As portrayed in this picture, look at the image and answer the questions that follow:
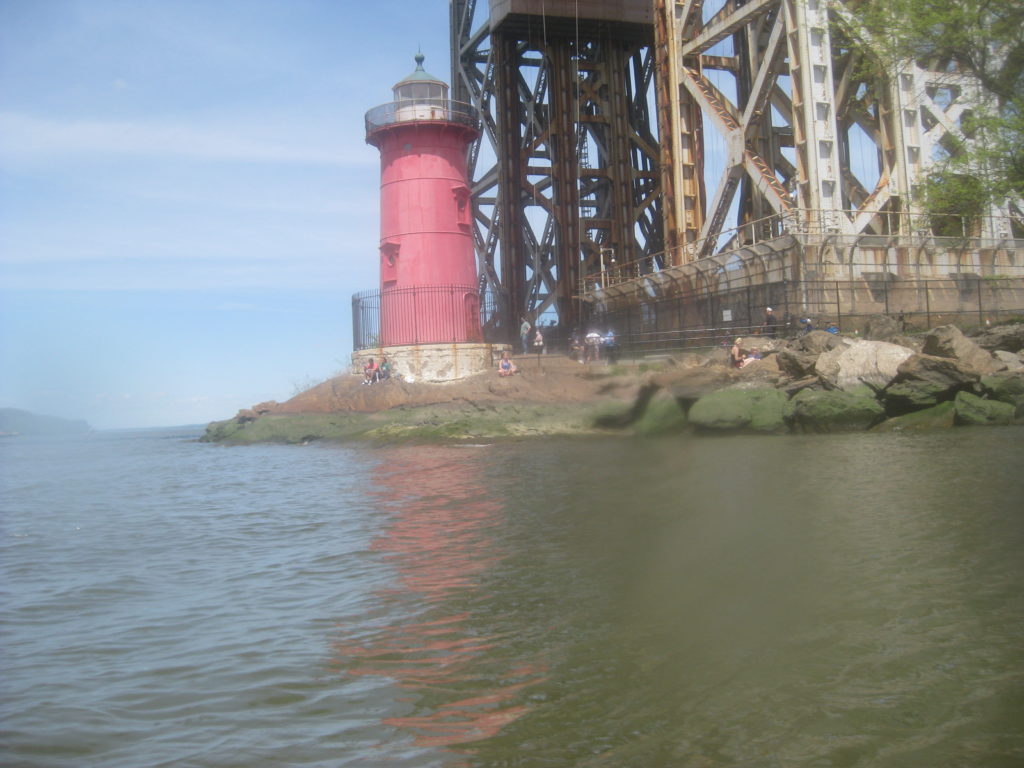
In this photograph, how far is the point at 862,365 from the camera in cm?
1766

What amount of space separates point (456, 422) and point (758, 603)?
16872mm

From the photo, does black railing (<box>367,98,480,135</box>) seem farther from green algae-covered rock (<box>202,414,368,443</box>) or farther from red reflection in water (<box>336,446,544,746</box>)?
red reflection in water (<box>336,446,544,746</box>)

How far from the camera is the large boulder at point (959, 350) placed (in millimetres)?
16875

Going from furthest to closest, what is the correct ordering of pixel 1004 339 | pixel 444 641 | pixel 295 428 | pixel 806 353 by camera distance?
pixel 295 428 < pixel 1004 339 < pixel 806 353 < pixel 444 641

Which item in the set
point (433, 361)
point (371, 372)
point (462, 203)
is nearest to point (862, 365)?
point (433, 361)

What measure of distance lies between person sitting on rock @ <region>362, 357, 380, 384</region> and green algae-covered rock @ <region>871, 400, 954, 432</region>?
50.5ft

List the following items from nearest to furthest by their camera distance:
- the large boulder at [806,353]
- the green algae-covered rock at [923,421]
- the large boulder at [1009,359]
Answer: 1. the green algae-covered rock at [923,421]
2. the large boulder at [1009,359]
3. the large boulder at [806,353]

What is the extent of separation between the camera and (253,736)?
3932 millimetres

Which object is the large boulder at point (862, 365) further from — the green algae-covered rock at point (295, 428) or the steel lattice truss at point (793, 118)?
the green algae-covered rock at point (295, 428)

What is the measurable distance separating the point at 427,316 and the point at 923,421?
16.0 metres

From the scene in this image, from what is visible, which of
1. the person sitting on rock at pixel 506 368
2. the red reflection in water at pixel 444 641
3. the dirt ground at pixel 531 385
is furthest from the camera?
the person sitting on rock at pixel 506 368

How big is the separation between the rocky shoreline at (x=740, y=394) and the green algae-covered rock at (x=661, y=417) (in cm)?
2

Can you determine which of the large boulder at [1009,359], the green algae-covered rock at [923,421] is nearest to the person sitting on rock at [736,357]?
the green algae-covered rock at [923,421]

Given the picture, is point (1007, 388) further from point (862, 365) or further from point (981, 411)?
point (862, 365)
